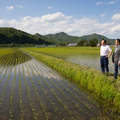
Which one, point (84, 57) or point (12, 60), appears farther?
point (84, 57)

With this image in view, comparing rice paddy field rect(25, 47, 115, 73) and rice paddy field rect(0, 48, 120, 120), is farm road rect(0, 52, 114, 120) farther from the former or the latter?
rice paddy field rect(25, 47, 115, 73)

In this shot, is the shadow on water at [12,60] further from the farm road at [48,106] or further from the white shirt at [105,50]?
the white shirt at [105,50]

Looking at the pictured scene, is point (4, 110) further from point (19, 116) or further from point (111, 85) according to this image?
point (111, 85)

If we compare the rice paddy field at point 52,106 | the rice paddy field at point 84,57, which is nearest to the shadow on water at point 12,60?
the rice paddy field at point 84,57

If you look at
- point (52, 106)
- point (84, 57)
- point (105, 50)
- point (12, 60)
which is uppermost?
point (105, 50)

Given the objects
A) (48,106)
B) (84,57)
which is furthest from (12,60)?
(48,106)

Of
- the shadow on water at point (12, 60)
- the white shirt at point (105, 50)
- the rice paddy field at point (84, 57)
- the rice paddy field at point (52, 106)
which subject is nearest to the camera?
the rice paddy field at point (52, 106)

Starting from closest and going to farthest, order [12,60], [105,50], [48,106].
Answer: [48,106], [105,50], [12,60]

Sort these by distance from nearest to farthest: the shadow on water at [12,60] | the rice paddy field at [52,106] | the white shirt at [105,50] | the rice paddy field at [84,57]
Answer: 1. the rice paddy field at [52,106]
2. the white shirt at [105,50]
3. the rice paddy field at [84,57]
4. the shadow on water at [12,60]

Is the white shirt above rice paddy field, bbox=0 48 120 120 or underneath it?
above

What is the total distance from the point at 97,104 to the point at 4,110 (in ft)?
10.4

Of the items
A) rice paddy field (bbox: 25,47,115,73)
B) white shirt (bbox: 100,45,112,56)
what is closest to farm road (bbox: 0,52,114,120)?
white shirt (bbox: 100,45,112,56)

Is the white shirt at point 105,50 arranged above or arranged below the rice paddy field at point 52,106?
above

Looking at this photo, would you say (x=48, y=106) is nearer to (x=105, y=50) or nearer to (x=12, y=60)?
(x=105, y=50)
